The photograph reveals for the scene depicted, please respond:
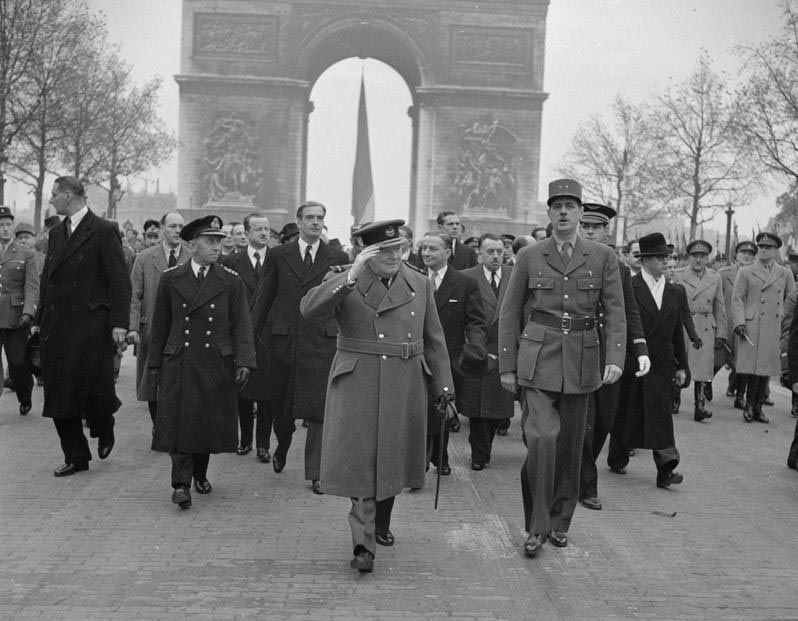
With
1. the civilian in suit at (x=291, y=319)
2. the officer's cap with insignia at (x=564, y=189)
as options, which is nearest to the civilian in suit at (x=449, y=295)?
the civilian in suit at (x=291, y=319)

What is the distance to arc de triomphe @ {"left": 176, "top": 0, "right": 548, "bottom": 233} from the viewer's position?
37.9 metres

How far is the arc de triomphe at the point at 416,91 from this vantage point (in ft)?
124

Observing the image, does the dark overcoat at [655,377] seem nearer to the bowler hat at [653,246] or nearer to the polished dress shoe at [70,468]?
the bowler hat at [653,246]

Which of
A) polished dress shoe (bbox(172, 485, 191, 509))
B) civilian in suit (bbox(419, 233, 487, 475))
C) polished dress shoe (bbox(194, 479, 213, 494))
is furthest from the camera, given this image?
civilian in suit (bbox(419, 233, 487, 475))

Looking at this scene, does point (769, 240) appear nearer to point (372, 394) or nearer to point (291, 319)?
point (291, 319)

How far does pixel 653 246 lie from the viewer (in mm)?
9180

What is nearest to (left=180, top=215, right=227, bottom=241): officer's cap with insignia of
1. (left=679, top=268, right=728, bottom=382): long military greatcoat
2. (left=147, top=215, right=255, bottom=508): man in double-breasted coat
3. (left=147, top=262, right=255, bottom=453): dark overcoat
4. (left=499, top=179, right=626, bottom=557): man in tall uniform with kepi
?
(left=147, top=215, right=255, bottom=508): man in double-breasted coat

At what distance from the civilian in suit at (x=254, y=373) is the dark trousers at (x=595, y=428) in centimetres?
270

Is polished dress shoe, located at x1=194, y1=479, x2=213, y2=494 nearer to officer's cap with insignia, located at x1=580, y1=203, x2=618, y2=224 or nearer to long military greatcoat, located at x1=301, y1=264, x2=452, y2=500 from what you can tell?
long military greatcoat, located at x1=301, y1=264, x2=452, y2=500

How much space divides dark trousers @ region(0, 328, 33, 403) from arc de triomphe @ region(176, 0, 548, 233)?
85.3 ft

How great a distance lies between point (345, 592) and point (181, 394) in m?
2.50

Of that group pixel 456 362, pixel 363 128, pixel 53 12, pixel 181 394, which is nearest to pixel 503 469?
pixel 456 362

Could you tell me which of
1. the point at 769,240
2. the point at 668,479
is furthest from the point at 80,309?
the point at 769,240

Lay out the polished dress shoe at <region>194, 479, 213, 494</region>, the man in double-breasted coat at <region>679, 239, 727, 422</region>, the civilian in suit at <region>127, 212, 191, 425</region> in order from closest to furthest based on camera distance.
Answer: the polished dress shoe at <region>194, 479, 213, 494</region>
the civilian in suit at <region>127, 212, 191, 425</region>
the man in double-breasted coat at <region>679, 239, 727, 422</region>
